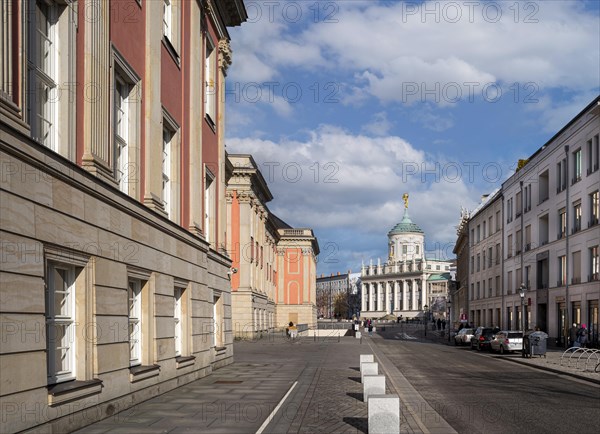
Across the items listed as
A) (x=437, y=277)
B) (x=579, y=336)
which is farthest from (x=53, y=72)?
(x=437, y=277)

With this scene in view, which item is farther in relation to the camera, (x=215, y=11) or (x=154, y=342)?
(x=215, y=11)

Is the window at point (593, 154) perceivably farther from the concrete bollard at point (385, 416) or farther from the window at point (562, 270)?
the concrete bollard at point (385, 416)

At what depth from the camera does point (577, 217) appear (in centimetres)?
4734

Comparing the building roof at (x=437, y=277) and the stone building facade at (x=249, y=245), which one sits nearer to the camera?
the stone building facade at (x=249, y=245)

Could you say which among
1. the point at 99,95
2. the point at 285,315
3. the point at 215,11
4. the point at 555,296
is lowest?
the point at 285,315

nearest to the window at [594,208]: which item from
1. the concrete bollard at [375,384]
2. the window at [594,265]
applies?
the window at [594,265]

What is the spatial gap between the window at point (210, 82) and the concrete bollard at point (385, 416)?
680 inches

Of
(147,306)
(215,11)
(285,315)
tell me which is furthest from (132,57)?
(285,315)

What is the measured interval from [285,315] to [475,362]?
240 feet

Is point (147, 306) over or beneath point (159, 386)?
over

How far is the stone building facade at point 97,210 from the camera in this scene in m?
10.1

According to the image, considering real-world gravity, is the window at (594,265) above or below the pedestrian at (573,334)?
above

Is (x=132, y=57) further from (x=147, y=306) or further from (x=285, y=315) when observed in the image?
(x=285, y=315)

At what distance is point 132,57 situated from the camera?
16.8 m
